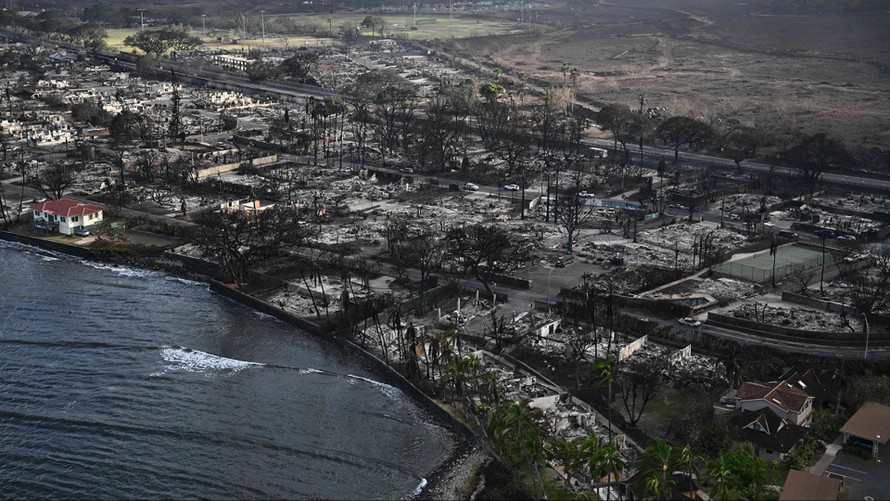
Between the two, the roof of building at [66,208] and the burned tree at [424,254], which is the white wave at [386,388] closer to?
the burned tree at [424,254]

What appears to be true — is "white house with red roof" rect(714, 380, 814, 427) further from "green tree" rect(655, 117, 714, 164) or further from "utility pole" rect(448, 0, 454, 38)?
"utility pole" rect(448, 0, 454, 38)

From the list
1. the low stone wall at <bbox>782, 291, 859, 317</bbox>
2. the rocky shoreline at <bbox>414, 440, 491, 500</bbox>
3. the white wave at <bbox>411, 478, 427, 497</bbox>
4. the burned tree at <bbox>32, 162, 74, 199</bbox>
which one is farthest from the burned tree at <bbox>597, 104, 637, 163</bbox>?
the white wave at <bbox>411, 478, 427, 497</bbox>

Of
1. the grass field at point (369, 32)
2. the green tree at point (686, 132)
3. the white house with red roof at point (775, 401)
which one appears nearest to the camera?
the white house with red roof at point (775, 401)

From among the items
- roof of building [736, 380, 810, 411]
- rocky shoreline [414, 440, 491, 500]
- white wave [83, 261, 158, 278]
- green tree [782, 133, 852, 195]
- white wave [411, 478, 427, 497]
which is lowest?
white wave [411, 478, 427, 497]

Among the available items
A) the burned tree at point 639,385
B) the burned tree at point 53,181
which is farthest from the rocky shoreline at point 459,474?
the burned tree at point 53,181

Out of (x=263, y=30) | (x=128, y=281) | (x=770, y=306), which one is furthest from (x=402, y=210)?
(x=263, y=30)
